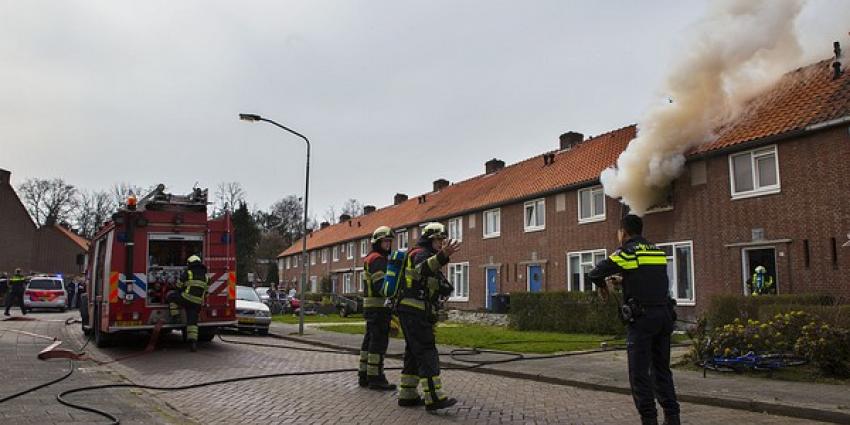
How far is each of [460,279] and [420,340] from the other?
969 inches

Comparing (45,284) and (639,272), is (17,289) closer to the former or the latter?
(45,284)

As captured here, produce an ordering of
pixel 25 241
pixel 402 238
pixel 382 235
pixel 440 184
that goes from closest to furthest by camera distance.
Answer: pixel 382 235 → pixel 402 238 → pixel 440 184 → pixel 25 241

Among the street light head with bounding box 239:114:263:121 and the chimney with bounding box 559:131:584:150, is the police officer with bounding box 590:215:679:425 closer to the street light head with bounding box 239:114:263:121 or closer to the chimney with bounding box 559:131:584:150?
the street light head with bounding box 239:114:263:121

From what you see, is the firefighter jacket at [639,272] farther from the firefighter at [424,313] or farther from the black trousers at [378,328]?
the black trousers at [378,328]

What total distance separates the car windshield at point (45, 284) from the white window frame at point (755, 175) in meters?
29.0

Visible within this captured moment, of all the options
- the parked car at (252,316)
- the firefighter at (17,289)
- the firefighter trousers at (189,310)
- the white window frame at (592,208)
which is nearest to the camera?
the firefighter trousers at (189,310)

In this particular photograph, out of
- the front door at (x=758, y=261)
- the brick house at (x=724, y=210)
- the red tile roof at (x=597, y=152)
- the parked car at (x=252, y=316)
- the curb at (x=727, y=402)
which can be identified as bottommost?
the curb at (x=727, y=402)

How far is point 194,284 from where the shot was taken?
1253 centimetres

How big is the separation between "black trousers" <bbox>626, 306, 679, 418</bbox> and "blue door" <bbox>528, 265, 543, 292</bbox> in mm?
19101

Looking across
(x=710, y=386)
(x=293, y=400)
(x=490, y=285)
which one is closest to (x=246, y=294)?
(x=490, y=285)

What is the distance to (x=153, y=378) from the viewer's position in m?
9.56

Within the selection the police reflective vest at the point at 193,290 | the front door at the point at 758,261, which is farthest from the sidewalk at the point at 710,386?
the front door at the point at 758,261

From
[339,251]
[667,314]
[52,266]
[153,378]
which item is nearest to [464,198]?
[339,251]

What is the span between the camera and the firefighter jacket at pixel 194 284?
Answer: 41.0 feet
